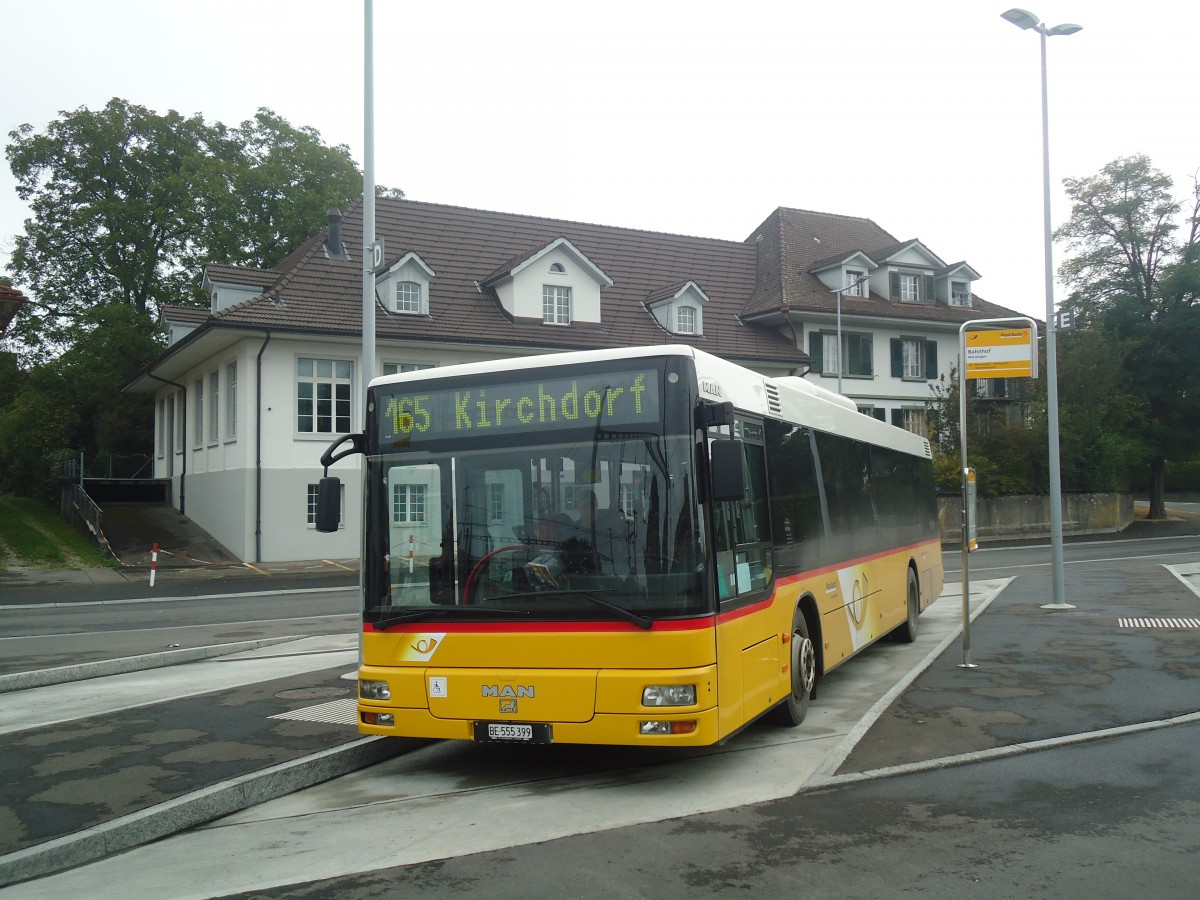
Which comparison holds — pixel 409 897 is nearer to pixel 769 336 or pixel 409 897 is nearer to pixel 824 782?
pixel 824 782

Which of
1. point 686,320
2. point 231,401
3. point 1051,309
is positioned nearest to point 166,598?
point 231,401

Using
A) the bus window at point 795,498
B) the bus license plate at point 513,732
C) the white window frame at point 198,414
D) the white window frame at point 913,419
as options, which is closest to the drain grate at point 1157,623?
the bus window at point 795,498

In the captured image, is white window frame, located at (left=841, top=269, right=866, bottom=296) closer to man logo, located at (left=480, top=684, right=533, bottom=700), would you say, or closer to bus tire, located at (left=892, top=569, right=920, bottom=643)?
bus tire, located at (left=892, top=569, right=920, bottom=643)

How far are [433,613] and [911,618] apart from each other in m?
8.97

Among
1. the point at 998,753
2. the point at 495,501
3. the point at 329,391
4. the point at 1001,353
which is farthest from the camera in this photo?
the point at 329,391

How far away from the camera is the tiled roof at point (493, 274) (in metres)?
34.0

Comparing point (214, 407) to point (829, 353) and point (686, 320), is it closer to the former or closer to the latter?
point (686, 320)

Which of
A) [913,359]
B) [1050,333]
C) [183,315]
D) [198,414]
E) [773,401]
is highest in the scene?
[183,315]

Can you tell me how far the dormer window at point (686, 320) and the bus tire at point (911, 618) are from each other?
90.9 feet

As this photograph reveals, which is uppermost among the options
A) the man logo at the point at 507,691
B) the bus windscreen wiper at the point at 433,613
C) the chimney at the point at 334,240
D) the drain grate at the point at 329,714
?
the chimney at the point at 334,240

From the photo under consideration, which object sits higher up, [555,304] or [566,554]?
[555,304]

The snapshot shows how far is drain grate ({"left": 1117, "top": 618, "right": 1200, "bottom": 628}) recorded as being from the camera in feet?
51.0

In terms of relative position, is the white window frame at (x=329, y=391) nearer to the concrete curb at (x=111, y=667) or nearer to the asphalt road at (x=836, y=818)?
the concrete curb at (x=111, y=667)

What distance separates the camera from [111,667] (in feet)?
40.7
